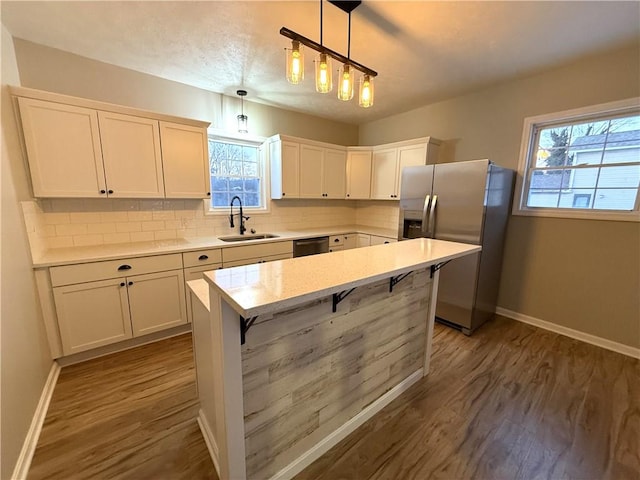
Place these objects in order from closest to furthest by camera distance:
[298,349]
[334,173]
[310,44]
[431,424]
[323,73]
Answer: [298,349]
[310,44]
[323,73]
[431,424]
[334,173]

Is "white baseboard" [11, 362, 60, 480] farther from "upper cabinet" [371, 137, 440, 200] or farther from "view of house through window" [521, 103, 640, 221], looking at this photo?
"view of house through window" [521, 103, 640, 221]

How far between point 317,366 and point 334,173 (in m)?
3.15

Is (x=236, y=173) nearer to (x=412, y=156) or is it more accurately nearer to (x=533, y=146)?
(x=412, y=156)

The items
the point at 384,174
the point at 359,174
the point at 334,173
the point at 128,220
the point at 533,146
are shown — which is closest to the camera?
the point at 128,220

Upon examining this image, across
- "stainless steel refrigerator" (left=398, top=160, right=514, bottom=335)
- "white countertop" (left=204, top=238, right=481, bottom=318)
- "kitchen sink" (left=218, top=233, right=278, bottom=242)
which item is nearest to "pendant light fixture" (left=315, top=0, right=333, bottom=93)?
"white countertop" (left=204, top=238, right=481, bottom=318)

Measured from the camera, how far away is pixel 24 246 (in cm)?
177

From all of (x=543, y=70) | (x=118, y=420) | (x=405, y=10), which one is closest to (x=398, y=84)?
(x=405, y=10)

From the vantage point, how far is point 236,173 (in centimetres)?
349

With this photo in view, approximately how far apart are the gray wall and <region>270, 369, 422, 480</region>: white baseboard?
2.06 meters

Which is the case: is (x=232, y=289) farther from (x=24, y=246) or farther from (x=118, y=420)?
(x=24, y=246)

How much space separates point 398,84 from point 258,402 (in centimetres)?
324

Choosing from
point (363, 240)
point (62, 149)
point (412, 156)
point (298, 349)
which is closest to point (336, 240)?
point (363, 240)

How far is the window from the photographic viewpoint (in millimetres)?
3307

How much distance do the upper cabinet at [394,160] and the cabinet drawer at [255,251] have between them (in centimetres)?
169
